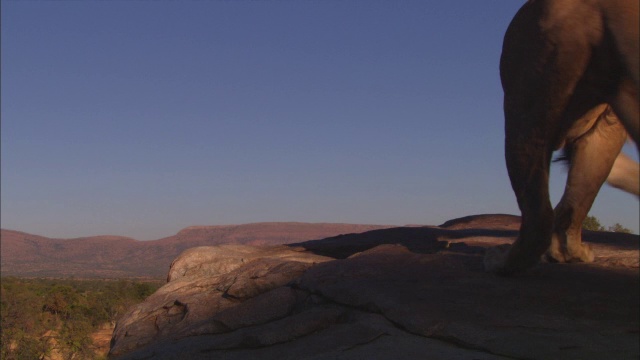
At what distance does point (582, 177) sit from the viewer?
17.2 ft

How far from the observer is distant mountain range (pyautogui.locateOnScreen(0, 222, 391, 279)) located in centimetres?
9512

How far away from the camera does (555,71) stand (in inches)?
Answer: 161

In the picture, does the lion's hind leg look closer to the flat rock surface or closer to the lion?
the lion

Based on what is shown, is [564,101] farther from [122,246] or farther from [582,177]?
[122,246]

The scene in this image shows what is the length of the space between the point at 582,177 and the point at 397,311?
72.5 inches

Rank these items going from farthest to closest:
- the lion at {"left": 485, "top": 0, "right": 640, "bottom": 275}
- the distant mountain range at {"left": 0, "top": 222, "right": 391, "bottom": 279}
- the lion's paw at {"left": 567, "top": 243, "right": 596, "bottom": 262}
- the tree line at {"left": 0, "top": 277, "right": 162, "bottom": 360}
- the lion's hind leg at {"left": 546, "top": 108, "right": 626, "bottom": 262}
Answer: the distant mountain range at {"left": 0, "top": 222, "right": 391, "bottom": 279} → the tree line at {"left": 0, "top": 277, "right": 162, "bottom": 360} → the lion's paw at {"left": 567, "top": 243, "right": 596, "bottom": 262} → the lion's hind leg at {"left": 546, "top": 108, "right": 626, "bottom": 262} → the lion at {"left": 485, "top": 0, "right": 640, "bottom": 275}

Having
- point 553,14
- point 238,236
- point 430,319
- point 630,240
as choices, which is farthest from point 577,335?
point 238,236

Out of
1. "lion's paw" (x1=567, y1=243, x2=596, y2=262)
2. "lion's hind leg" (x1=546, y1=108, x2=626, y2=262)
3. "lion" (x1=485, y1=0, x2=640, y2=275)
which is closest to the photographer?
"lion" (x1=485, y1=0, x2=640, y2=275)

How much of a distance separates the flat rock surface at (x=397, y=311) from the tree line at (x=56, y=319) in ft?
30.6

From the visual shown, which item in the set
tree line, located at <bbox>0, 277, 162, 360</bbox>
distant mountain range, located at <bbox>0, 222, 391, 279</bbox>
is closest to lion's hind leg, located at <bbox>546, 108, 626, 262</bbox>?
tree line, located at <bbox>0, 277, 162, 360</bbox>

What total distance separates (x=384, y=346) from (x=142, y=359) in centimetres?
216

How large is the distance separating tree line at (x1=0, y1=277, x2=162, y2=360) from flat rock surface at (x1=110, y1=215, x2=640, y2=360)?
30.6ft

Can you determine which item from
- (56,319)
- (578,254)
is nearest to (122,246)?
(56,319)

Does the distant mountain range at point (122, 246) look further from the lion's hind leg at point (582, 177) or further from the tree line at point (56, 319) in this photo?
the lion's hind leg at point (582, 177)
